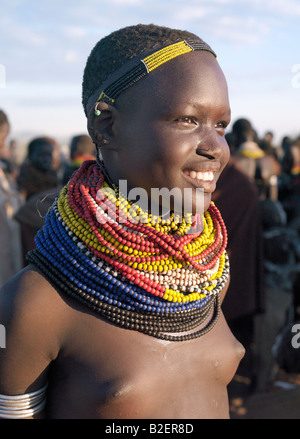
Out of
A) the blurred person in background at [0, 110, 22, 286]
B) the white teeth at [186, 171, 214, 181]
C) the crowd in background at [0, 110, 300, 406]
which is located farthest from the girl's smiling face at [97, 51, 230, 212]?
the blurred person in background at [0, 110, 22, 286]

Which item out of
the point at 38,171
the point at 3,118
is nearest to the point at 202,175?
the point at 3,118

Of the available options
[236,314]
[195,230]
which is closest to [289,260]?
[236,314]

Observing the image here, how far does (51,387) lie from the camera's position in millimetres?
1447

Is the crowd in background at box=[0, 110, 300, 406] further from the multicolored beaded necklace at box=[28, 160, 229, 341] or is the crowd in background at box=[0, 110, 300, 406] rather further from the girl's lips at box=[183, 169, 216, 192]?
the girl's lips at box=[183, 169, 216, 192]

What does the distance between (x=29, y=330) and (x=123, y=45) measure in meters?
0.94

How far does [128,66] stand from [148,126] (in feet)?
0.71

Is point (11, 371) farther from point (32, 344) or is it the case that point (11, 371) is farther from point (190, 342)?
point (190, 342)

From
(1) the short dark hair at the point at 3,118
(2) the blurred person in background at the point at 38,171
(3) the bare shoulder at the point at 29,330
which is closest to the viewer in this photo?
(3) the bare shoulder at the point at 29,330

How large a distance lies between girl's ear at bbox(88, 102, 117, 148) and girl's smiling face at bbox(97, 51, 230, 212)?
1cm

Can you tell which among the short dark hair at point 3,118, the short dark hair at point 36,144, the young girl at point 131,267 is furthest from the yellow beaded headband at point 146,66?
the short dark hair at point 36,144

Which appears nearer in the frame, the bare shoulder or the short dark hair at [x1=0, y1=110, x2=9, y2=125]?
the bare shoulder

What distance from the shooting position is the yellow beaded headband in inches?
55.7

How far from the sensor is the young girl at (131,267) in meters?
1.37

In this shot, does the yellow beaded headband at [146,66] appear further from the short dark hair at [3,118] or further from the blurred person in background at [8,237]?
the short dark hair at [3,118]
